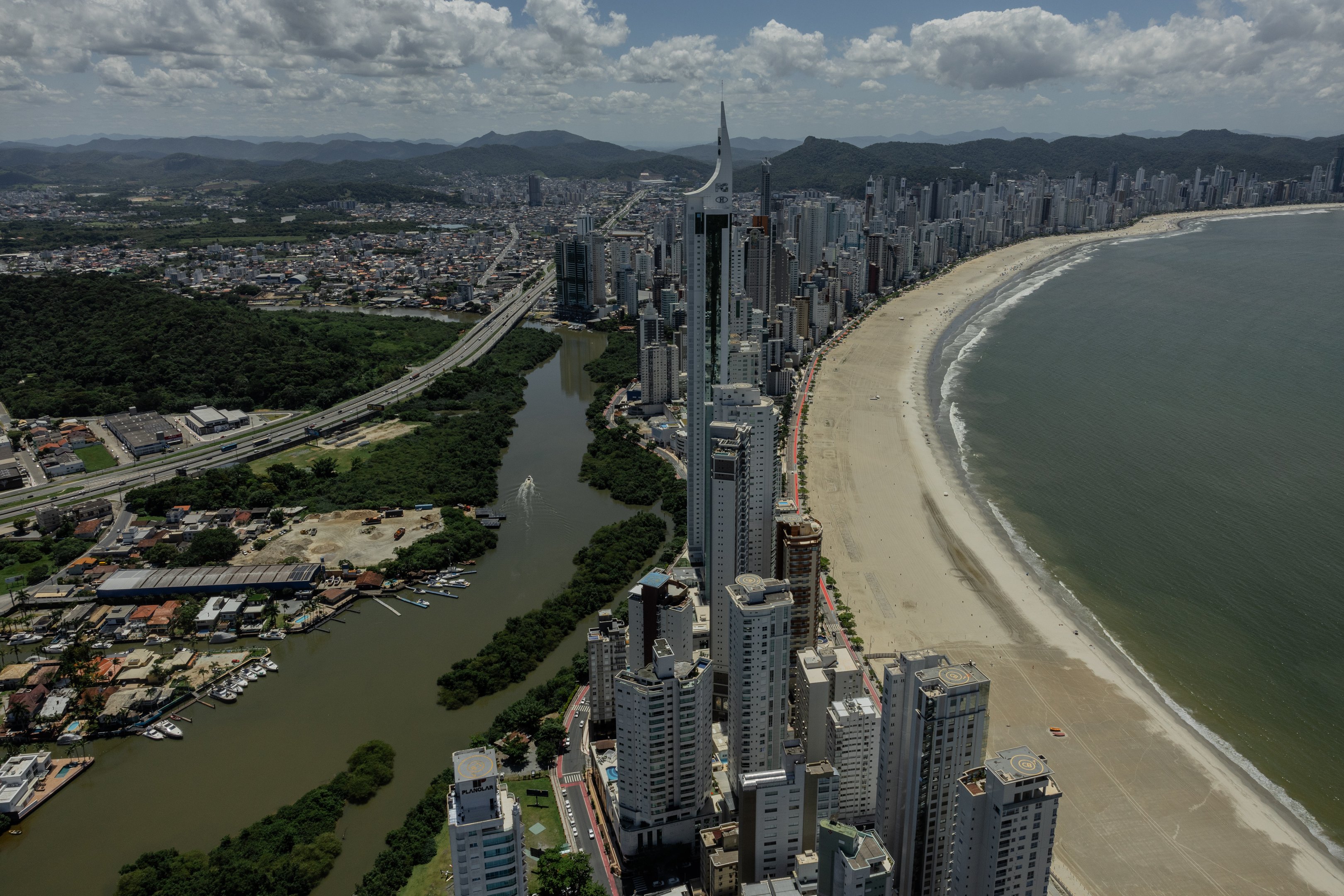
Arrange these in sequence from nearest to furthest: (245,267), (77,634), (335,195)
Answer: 1. (77,634)
2. (245,267)
3. (335,195)

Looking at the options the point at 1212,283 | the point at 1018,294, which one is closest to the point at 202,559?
the point at 1018,294

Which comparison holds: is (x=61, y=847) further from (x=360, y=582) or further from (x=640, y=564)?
(x=640, y=564)

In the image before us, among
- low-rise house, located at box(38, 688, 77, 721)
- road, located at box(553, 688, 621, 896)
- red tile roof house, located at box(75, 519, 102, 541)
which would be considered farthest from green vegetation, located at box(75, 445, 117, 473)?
road, located at box(553, 688, 621, 896)

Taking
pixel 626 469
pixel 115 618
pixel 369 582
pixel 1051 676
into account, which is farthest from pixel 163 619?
pixel 1051 676

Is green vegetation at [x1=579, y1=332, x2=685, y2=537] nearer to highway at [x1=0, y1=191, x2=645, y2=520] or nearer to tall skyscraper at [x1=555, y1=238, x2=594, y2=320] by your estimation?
highway at [x1=0, y1=191, x2=645, y2=520]

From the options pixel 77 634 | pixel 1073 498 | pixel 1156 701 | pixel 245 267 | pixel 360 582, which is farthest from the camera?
pixel 245 267

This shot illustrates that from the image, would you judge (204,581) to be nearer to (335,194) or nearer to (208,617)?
(208,617)

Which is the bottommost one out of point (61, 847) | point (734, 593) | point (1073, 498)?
point (61, 847)
